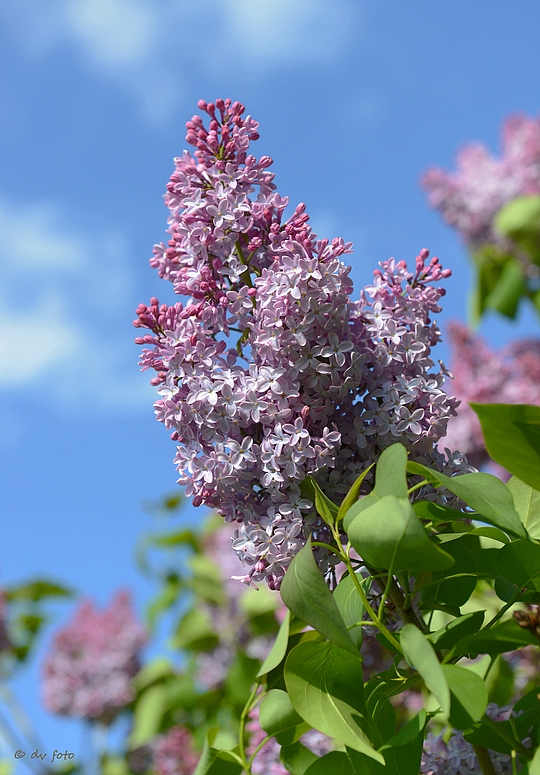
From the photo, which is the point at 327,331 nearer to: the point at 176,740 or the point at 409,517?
the point at 409,517

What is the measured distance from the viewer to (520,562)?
90 centimetres

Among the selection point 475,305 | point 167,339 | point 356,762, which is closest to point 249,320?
point 167,339

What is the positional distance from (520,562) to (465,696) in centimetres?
20

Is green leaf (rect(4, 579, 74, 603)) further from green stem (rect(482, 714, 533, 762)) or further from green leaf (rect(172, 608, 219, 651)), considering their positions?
green stem (rect(482, 714, 533, 762))

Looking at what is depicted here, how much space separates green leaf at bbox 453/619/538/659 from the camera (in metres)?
0.85

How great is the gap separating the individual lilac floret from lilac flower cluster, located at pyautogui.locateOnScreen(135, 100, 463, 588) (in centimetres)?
434

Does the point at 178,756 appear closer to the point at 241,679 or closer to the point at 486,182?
the point at 241,679

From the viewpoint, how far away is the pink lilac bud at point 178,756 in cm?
243

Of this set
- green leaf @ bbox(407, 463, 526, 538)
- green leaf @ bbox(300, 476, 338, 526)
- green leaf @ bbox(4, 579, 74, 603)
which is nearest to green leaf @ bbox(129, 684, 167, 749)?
green leaf @ bbox(4, 579, 74, 603)

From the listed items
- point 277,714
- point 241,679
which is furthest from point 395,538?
point 241,679

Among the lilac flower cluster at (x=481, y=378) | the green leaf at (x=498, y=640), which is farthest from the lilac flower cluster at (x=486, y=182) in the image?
the green leaf at (x=498, y=640)

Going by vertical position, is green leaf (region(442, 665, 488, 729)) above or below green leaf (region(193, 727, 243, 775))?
below

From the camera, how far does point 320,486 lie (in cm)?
103

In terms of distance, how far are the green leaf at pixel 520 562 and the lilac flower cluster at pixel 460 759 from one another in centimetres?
32
